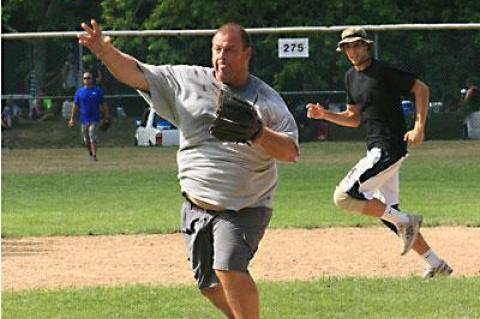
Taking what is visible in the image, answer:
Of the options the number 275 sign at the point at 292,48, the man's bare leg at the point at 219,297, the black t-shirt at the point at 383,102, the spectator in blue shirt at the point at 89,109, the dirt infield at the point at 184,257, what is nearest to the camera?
the man's bare leg at the point at 219,297

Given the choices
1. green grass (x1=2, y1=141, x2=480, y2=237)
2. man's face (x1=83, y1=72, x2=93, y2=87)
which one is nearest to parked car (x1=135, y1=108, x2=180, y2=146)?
green grass (x1=2, y1=141, x2=480, y2=237)

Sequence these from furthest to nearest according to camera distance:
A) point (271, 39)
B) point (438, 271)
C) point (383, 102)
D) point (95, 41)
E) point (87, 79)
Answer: point (87, 79) < point (271, 39) < point (383, 102) < point (438, 271) < point (95, 41)

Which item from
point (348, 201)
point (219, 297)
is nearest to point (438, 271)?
point (348, 201)

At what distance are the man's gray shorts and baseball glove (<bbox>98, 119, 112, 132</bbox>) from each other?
61.9ft

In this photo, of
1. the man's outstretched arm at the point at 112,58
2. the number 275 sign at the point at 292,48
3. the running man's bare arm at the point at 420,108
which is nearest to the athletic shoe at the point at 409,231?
the running man's bare arm at the point at 420,108

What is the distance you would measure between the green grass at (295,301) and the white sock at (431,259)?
49cm

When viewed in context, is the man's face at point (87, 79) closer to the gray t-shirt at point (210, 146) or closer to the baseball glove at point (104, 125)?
the baseball glove at point (104, 125)

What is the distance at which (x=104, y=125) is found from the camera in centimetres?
2617

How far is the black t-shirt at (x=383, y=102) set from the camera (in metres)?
10.6

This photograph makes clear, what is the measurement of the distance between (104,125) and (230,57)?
19.5 metres

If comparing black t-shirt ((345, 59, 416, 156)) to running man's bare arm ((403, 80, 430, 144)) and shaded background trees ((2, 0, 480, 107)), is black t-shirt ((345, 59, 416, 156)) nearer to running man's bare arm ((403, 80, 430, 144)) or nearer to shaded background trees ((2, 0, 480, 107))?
running man's bare arm ((403, 80, 430, 144))

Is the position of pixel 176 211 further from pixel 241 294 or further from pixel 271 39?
pixel 241 294

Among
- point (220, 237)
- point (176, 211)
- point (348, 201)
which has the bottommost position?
point (176, 211)

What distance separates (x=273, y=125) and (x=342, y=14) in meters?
25.8
